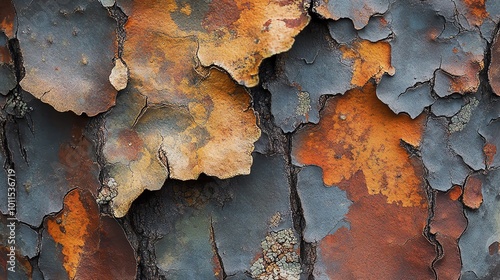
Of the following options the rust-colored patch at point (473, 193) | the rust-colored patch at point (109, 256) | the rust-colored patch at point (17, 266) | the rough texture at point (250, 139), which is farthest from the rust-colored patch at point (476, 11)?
the rust-colored patch at point (17, 266)

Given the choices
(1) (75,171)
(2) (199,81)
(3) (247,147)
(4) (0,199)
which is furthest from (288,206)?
(4) (0,199)

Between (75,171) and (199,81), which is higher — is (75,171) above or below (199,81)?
below

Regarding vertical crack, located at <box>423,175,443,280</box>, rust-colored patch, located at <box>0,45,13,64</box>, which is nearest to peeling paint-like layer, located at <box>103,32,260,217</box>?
rust-colored patch, located at <box>0,45,13,64</box>

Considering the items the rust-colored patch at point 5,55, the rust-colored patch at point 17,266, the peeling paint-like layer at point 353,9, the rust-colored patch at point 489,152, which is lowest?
the rust-colored patch at point 17,266

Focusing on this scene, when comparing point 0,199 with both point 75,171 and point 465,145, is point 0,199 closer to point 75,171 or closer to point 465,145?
point 75,171

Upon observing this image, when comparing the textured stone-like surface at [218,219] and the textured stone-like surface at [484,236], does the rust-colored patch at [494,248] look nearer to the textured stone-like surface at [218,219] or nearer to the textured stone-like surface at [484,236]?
the textured stone-like surface at [484,236]

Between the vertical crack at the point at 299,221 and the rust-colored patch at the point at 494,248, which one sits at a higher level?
the vertical crack at the point at 299,221

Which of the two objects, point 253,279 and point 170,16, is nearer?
point 170,16
